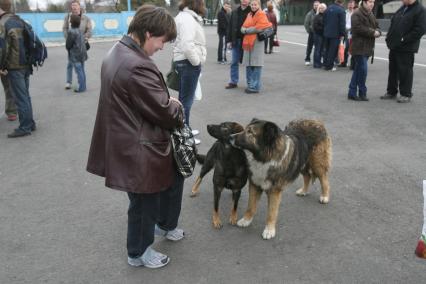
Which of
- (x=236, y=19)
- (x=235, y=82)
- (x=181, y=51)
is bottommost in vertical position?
(x=235, y=82)

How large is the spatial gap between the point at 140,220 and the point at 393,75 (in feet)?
24.3

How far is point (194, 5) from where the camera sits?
17.8 feet

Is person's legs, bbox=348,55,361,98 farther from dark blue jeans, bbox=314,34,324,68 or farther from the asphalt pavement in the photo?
dark blue jeans, bbox=314,34,324,68

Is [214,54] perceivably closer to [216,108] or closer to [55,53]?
[55,53]

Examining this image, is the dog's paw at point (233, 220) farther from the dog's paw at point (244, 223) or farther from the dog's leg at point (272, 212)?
the dog's leg at point (272, 212)

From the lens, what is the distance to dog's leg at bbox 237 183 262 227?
3.84 meters

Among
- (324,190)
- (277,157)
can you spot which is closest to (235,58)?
(324,190)

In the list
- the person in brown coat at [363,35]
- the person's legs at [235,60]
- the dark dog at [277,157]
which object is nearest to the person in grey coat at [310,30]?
the person's legs at [235,60]

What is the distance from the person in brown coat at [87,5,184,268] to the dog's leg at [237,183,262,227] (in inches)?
44.2

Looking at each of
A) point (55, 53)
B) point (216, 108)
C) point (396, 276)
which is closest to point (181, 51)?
point (216, 108)

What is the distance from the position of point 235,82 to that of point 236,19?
1.54 m

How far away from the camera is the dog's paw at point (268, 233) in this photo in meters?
3.72

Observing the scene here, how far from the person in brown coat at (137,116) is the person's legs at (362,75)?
6.49 meters

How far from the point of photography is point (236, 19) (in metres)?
10.0
